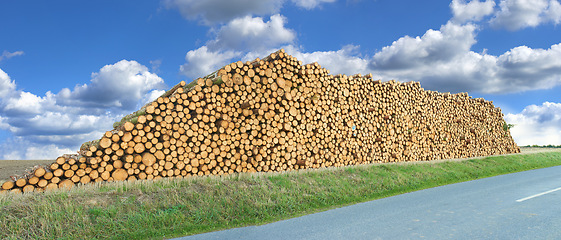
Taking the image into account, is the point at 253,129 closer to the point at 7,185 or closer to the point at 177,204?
the point at 177,204

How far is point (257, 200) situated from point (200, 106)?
3398 millimetres

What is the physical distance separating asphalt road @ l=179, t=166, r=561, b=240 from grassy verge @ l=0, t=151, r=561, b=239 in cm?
57

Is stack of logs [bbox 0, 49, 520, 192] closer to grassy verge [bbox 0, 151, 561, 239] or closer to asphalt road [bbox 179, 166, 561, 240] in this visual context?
grassy verge [bbox 0, 151, 561, 239]

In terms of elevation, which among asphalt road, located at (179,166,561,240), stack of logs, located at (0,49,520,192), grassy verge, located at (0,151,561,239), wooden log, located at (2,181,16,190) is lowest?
asphalt road, located at (179,166,561,240)

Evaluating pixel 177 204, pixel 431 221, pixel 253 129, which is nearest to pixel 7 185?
pixel 177 204

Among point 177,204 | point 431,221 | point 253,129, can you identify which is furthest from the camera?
point 253,129

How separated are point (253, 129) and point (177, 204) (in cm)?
381

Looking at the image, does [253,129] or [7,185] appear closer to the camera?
[7,185]

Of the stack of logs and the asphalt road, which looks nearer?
the asphalt road

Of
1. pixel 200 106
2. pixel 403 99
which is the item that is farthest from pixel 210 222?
pixel 403 99

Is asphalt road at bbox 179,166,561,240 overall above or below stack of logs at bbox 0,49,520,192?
below

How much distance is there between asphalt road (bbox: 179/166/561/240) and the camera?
5.40 meters

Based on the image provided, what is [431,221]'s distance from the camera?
6.13 metres

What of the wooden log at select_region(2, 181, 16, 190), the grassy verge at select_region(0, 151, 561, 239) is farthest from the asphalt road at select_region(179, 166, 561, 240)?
the wooden log at select_region(2, 181, 16, 190)
